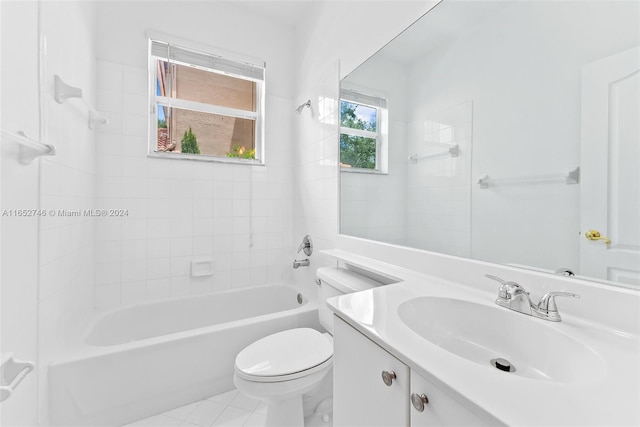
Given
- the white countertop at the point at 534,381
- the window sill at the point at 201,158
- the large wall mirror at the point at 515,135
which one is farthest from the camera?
the window sill at the point at 201,158

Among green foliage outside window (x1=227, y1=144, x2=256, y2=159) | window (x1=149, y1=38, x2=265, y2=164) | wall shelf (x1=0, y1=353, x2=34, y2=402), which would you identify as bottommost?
wall shelf (x1=0, y1=353, x2=34, y2=402)

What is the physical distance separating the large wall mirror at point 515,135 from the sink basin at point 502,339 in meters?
0.23

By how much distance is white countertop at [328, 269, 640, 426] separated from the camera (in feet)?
1.17

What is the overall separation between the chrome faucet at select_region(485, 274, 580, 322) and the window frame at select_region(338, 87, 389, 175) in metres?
0.88

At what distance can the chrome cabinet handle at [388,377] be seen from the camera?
22.5 inches

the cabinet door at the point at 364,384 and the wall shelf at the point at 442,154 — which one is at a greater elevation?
the wall shelf at the point at 442,154

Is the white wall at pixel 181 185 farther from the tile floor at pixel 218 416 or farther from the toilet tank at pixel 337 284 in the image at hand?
the toilet tank at pixel 337 284

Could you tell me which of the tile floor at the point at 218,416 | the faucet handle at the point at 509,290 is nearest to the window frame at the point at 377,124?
the faucet handle at the point at 509,290

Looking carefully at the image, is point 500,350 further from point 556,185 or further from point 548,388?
point 556,185

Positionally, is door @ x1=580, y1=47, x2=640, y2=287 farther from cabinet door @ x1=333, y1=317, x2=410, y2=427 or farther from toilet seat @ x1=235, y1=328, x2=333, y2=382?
toilet seat @ x1=235, y1=328, x2=333, y2=382

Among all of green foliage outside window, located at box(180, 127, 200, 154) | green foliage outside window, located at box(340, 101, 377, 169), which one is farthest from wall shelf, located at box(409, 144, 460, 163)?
green foliage outside window, located at box(180, 127, 200, 154)

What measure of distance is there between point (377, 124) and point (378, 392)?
1315 millimetres

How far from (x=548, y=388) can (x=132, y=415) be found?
175 cm

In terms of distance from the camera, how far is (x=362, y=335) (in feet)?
2.22
